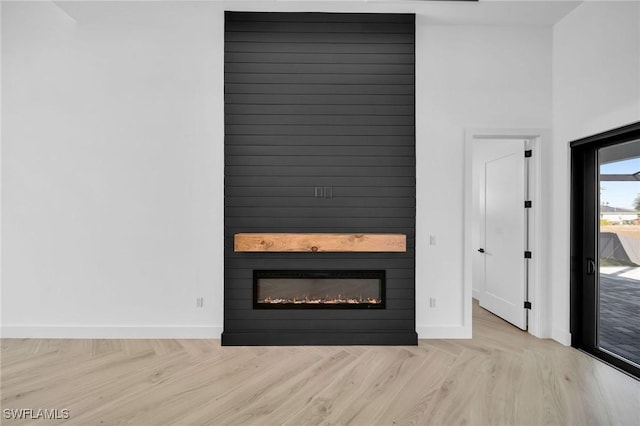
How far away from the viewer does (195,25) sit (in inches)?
135

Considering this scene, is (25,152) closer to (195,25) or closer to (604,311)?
(195,25)

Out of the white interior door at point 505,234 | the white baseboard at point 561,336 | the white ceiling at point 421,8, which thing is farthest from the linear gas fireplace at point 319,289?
the white ceiling at point 421,8

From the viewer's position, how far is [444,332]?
134 inches

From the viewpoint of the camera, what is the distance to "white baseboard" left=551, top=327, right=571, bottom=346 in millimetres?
3221

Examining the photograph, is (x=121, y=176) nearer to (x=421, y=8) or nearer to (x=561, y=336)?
(x=421, y=8)

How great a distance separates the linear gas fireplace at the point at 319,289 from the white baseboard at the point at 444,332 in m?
0.57

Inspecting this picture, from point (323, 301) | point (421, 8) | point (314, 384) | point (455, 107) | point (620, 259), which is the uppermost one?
point (421, 8)

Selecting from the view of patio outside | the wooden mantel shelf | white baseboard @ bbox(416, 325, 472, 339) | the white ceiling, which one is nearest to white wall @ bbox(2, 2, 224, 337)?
the white ceiling

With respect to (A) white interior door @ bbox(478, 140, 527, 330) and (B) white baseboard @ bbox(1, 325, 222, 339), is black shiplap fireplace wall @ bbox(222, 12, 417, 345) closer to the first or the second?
(B) white baseboard @ bbox(1, 325, 222, 339)

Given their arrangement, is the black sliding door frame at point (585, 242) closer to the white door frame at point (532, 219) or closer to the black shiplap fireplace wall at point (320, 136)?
the white door frame at point (532, 219)

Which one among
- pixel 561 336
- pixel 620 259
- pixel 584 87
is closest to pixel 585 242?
pixel 620 259

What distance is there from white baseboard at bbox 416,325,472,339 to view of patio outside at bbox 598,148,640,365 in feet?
3.98

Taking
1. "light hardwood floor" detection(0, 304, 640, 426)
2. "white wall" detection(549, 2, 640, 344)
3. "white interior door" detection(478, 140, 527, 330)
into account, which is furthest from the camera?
"white interior door" detection(478, 140, 527, 330)

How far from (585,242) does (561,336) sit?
1.03 meters
